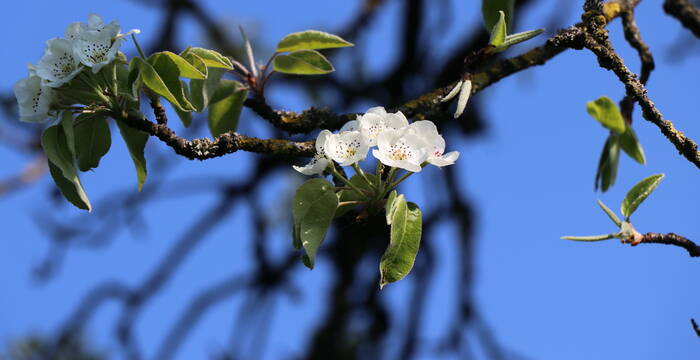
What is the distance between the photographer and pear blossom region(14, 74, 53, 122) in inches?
50.8

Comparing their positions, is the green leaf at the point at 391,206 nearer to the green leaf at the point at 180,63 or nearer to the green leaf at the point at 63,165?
the green leaf at the point at 180,63

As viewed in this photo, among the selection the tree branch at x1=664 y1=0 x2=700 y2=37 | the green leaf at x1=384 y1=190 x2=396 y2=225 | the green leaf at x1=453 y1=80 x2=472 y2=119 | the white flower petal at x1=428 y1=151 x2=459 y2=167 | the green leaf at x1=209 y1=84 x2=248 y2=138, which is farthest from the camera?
the tree branch at x1=664 y1=0 x2=700 y2=37

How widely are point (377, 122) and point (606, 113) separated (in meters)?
0.43

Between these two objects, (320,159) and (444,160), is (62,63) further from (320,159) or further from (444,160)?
(444,160)

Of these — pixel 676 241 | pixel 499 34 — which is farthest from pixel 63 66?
pixel 676 241

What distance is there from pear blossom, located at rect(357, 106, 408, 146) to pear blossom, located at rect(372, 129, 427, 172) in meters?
0.03

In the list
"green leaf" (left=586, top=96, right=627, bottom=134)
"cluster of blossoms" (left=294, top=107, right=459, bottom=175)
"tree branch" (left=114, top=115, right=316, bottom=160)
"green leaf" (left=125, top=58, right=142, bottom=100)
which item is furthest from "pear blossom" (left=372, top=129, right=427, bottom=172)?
"green leaf" (left=125, top=58, right=142, bottom=100)

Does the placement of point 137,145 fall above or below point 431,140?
above

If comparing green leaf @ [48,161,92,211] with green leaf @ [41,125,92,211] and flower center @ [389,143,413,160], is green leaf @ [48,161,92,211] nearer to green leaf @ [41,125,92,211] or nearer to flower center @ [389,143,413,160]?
green leaf @ [41,125,92,211]

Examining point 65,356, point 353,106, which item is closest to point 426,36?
point 353,106

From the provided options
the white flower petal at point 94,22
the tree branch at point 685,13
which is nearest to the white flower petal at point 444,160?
the white flower petal at point 94,22

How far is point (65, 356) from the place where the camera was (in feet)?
12.7

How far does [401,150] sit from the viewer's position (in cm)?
121

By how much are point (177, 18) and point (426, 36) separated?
108 cm
